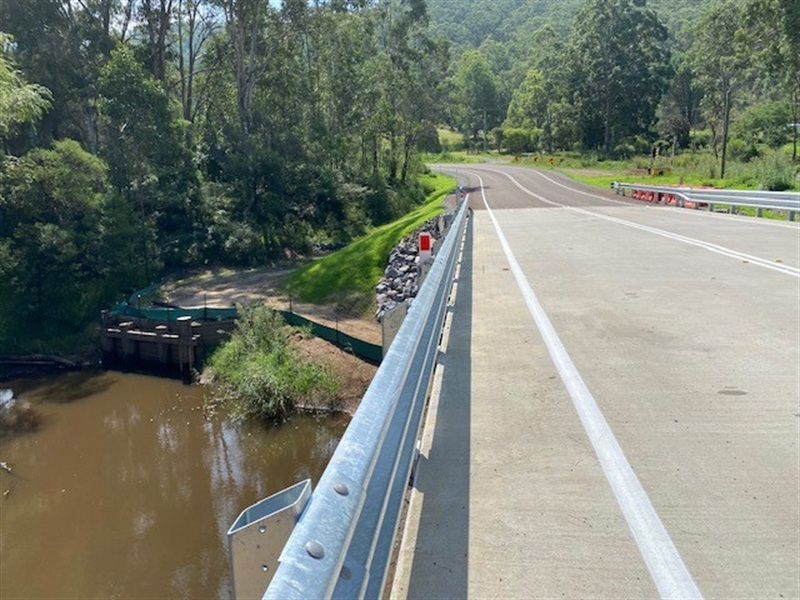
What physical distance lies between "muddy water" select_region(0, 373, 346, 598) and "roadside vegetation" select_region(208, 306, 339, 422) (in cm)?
65

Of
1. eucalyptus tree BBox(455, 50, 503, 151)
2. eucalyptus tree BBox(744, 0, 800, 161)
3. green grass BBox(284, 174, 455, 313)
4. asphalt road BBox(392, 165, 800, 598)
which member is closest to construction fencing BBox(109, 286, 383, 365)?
green grass BBox(284, 174, 455, 313)

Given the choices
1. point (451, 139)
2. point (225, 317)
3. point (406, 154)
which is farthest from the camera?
point (451, 139)

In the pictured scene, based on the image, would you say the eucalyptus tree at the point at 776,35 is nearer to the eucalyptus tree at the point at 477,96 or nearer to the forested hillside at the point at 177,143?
the forested hillside at the point at 177,143

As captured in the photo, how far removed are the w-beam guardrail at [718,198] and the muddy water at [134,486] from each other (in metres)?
15.0

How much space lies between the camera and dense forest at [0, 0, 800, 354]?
2928 cm

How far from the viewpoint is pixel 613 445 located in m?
4.72

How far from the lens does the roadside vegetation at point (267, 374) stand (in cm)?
1975

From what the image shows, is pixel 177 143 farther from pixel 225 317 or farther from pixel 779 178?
pixel 779 178

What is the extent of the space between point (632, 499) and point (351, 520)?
7.88 ft

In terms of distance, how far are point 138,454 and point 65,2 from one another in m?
30.9

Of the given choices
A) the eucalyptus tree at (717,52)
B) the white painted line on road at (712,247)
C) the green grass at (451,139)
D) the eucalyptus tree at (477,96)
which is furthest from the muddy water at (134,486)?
the eucalyptus tree at (477,96)

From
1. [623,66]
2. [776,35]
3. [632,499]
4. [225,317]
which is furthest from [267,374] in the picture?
[623,66]

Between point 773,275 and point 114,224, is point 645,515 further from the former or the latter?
point 114,224

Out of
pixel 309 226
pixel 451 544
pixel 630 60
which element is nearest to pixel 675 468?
pixel 451 544
